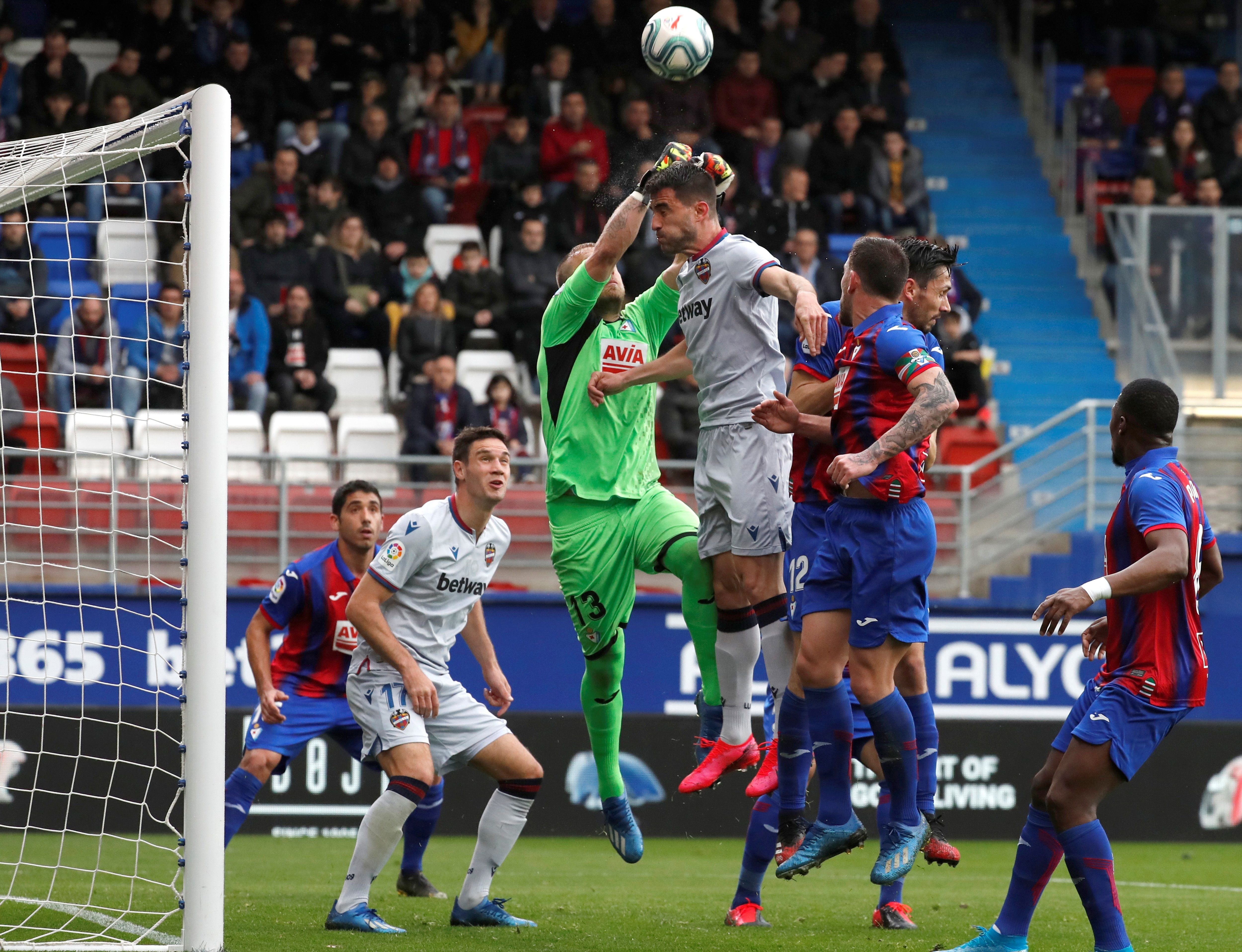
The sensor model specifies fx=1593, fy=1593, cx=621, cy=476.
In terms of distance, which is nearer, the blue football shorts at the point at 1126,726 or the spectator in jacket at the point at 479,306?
the blue football shorts at the point at 1126,726

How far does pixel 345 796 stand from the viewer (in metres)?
11.5

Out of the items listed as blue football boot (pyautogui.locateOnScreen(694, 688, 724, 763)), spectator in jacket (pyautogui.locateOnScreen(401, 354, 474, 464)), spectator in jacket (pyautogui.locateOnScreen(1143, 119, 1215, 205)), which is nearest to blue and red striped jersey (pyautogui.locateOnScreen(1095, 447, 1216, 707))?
blue football boot (pyautogui.locateOnScreen(694, 688, 724, 763))

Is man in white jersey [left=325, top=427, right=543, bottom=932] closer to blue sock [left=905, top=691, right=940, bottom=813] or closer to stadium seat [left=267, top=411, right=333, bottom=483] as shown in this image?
blue sock [left=905, top=691, right=940, bottom=813]

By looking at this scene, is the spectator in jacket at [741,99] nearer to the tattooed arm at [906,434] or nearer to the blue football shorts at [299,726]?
the blue football shorts at [299,726]

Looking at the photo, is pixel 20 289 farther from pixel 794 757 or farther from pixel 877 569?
pixel 877 569

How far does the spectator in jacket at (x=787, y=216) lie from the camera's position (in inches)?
575

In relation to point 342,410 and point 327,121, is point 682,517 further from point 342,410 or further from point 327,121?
point 327,121

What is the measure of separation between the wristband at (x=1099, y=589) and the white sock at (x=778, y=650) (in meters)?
2.18

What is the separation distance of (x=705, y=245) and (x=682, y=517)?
4.37 feet

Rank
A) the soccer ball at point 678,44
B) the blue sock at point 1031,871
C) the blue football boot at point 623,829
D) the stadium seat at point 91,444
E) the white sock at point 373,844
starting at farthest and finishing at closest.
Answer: the stadium seat at point 91,444, the blue football boot at point 623,829, the soccer ball at point 678,44, the white sock at point 373,844, the blue sock at point 1031,871

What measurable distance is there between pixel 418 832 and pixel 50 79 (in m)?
10.1

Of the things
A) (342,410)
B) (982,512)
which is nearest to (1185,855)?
(982,512)

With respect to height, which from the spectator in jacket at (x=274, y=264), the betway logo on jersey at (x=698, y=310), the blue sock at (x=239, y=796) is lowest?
the blue sock at (x=239, y=796)

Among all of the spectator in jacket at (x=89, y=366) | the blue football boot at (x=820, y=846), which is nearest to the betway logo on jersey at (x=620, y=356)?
the blue football boot at (x=820, y=846)
